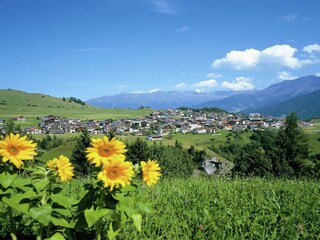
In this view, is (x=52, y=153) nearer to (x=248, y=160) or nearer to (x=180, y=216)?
(x=248, y=160)

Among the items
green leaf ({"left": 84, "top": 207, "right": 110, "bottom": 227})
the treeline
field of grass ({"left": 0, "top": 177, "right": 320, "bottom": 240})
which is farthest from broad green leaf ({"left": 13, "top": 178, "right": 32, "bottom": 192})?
the treeline

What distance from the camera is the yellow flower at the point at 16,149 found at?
3416 millimetres

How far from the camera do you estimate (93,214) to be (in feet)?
11.6

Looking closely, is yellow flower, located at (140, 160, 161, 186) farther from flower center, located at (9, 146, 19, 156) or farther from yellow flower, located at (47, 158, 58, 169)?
flower center, located at (9, 146, 19, 156)

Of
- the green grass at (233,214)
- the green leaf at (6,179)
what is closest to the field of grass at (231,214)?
the green grass at (233,214)

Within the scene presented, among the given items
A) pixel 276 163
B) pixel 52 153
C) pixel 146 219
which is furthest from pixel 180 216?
pixel 52 153

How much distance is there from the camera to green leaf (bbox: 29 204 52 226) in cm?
334

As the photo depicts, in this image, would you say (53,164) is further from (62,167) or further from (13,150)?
(13,150)

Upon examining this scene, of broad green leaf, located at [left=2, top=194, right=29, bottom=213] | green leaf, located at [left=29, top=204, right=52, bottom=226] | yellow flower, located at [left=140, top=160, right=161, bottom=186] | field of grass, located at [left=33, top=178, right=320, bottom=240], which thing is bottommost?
field of grass, located at [left=33, top=178, right=320, bottom=240]

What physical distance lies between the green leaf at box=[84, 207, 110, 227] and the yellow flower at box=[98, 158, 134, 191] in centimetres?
31

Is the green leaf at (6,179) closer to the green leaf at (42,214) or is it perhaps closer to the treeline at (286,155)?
the green leaf at (42,214)

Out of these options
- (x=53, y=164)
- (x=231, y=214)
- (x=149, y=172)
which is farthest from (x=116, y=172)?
(x=231, y=214)

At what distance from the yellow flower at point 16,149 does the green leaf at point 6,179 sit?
0.15 metres

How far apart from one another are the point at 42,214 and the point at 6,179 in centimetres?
52
